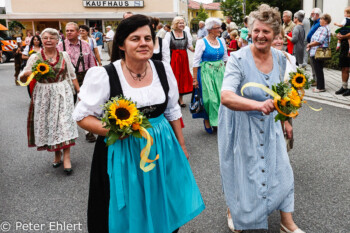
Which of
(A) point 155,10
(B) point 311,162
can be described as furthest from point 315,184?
(A) point 155,10

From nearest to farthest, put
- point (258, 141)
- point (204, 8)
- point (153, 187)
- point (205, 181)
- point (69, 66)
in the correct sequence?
point (153, 187), point (258, 141), point (205, 181), point (69, 66), point (204, 8)

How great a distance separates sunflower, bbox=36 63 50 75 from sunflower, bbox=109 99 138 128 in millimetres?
2672

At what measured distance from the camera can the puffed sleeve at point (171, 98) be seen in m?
2.65

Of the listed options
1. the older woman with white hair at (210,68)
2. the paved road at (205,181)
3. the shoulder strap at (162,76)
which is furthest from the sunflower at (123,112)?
the older woman with white hair at (210,68)

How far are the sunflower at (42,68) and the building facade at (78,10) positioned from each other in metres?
33.0

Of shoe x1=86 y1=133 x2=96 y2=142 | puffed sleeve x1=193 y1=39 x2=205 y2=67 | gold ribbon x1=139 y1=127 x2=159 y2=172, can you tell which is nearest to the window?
puffed sleeve x1=193 y1=39 x2=205 y2=67

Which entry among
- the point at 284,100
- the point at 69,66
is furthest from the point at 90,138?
the point at 284,100

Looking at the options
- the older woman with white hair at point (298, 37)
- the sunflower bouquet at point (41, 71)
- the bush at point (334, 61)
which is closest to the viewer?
the sunflower bouquet at point (41, 71)

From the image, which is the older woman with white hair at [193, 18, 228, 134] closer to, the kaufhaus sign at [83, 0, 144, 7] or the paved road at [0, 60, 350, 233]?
the paved road at [0, 60, 350, 233]

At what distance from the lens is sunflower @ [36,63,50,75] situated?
4.36 m

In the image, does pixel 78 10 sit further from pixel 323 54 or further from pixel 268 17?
pixel 268 17

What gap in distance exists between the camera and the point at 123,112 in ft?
6.92

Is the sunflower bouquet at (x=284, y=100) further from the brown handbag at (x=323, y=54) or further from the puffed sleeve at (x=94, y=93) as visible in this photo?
the brown handbag at (x=323, y=54)

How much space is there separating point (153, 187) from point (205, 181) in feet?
5.98
